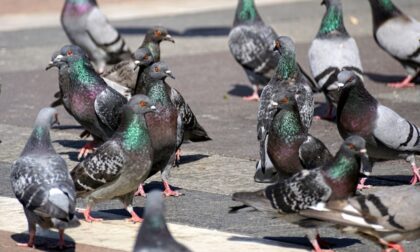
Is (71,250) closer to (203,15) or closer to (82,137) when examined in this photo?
(82,137)

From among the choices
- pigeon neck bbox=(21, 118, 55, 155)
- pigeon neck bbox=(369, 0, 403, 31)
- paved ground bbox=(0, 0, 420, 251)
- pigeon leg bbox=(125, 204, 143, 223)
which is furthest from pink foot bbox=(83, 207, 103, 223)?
pigeon neck bbox=(369, 0, 403, 31)

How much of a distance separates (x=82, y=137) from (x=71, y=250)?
355 centimetres

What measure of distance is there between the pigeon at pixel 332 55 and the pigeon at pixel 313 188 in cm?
431

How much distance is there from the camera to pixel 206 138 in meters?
10.1

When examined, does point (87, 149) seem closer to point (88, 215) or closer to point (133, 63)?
point (133, 63)

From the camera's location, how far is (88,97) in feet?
31.9

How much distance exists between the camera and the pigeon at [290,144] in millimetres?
7918

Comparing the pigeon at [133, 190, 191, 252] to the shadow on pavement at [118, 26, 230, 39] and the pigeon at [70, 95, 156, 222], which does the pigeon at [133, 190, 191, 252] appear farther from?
the shadow on pavement at [118, 26, 230, 39]

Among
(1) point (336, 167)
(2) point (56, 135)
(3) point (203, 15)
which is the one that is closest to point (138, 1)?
(3) point (203, 15)

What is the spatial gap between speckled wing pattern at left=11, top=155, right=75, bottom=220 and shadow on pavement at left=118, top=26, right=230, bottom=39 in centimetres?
1058

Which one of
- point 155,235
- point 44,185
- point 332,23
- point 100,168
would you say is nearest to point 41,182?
point 44,185

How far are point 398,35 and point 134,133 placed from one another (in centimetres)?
653

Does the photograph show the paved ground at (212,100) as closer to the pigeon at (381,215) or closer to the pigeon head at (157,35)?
the pigeon at (381,215)

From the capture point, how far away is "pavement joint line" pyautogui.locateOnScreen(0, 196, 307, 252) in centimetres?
743
